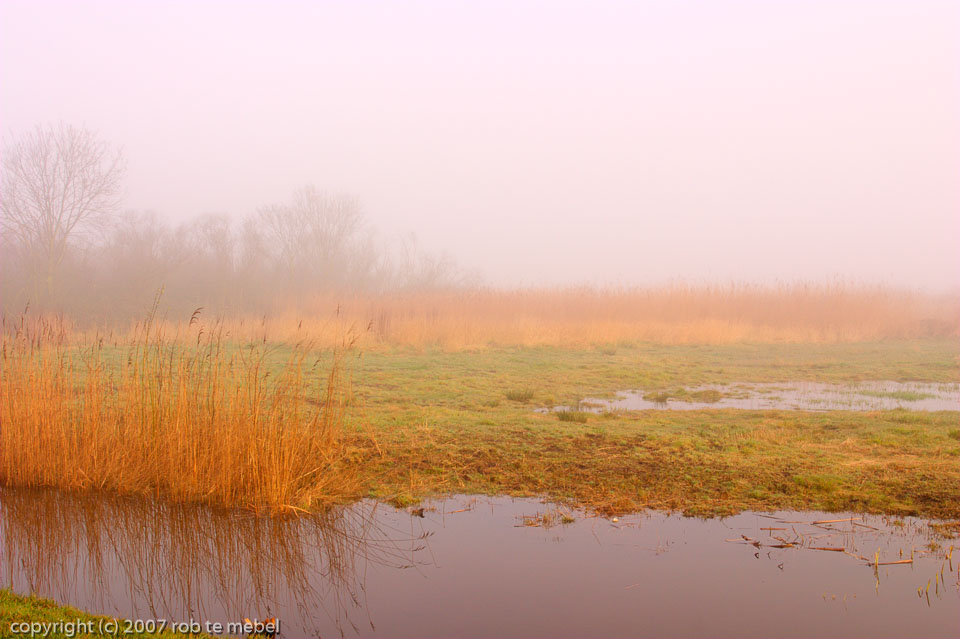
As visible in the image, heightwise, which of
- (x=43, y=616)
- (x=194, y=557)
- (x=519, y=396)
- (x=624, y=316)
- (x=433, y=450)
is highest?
(x=624, y=316)

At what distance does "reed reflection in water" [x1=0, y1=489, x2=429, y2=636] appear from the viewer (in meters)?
3.85

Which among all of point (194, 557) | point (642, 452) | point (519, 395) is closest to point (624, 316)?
point (519, 395)

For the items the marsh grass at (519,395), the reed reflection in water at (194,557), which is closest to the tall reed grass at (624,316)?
the marsh grass at (519,395)

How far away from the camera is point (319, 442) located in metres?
5.78

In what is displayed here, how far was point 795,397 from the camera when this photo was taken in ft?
32.4

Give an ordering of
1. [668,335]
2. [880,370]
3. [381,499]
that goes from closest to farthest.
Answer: [381,499]
[880,370]
[668,335]

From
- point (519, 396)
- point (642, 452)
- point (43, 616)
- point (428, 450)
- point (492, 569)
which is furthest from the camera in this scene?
point (519, 396)

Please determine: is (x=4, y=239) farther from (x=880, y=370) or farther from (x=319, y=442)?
(x=880, y=370)

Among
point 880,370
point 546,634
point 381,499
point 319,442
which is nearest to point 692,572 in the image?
point 546,634

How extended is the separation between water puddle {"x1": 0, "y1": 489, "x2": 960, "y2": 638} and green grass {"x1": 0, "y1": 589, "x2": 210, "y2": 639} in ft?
0.94

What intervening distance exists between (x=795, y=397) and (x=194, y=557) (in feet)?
28.2

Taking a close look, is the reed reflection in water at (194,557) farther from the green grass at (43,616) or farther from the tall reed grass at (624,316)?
the tall reed grass at (624,316)

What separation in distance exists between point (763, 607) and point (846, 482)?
2334mm

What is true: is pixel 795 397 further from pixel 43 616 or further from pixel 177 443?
pixel 43 616
